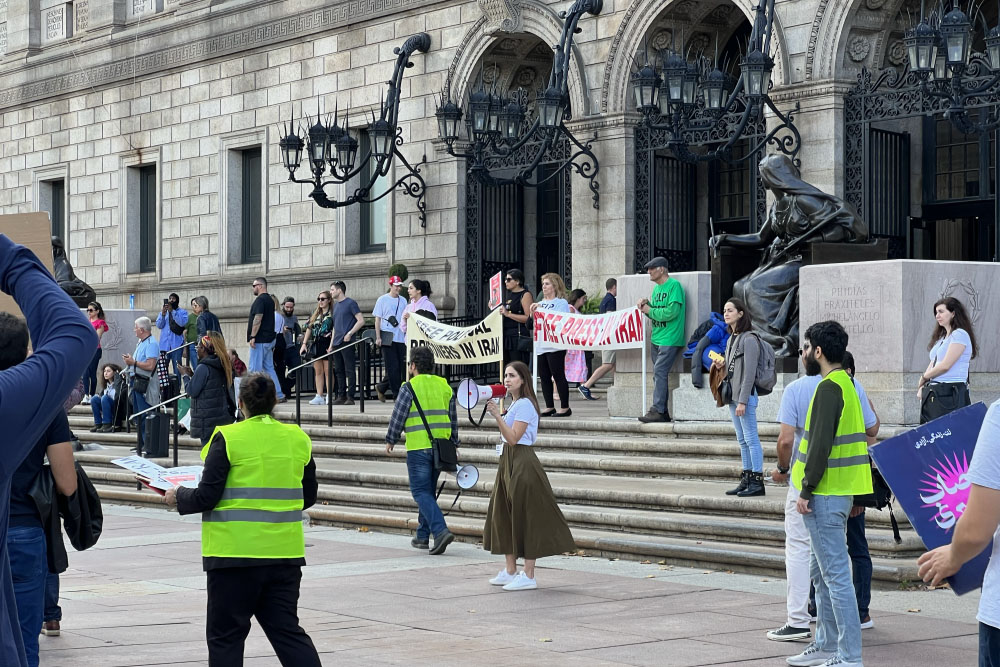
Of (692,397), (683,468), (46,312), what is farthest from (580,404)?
(46,312)

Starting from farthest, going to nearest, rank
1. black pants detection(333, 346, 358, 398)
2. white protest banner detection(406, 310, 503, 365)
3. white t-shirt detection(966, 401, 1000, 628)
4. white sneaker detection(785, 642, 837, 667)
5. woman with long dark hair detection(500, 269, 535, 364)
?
1. black pants detection(333, 346, 358, 398)
2. woman with long dark hair detection(500, 269, 535, 364)
3. white protest banner detection(406, 310, 503, 365)
4. white sneaker detection(785, 642, 837, 667)
5. white t-shirt detection(966, 401, 1000, 628)

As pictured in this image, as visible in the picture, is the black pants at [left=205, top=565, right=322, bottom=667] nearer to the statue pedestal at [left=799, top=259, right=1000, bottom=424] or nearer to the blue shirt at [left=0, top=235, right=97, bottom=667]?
the blue shirt at [left=0, top=235, right=97, bottom=667]

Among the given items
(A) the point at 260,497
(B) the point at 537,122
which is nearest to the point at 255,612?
(A) the point at 260,497

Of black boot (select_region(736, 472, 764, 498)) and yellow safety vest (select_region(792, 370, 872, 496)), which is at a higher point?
yellow safety vest (select_region(792, 370, 872, 496))

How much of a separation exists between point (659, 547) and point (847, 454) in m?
3.88

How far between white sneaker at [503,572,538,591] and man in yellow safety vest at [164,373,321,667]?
3.72 meters

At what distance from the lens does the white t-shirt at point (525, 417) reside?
10.7 metres

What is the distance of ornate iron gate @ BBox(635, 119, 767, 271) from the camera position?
22997 mm

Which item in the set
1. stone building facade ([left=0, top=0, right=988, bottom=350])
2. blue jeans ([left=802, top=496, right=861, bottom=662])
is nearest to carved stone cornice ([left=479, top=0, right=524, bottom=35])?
stone building facade ([left=0, top=0, right=988, bottom=350])

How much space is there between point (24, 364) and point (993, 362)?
13224 millimetres

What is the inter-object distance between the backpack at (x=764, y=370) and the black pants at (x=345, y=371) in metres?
9.63

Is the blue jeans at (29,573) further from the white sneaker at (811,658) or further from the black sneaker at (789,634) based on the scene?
the black sneaker at (789,634)

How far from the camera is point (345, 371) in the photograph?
2248 centimetres

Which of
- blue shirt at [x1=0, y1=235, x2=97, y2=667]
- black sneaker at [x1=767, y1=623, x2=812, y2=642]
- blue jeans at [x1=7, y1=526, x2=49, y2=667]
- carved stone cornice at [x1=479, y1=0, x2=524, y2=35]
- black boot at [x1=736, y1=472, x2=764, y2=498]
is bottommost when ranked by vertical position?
black sneaker at [x1=767, y1=623, x2=812, y2=642]
